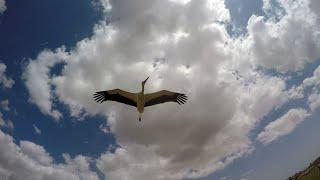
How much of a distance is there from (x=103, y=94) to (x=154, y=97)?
5.85 m

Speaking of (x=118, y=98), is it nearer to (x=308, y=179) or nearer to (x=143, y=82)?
(x=143, y=82)

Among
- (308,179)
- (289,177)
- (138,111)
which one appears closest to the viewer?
(138,111)

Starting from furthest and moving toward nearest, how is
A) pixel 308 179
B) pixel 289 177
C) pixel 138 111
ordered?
pixel 289 177, pixel 308 179, pixel 138 111

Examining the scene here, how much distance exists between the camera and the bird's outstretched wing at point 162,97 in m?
39.2

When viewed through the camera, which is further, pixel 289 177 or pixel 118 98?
pixel 289 177

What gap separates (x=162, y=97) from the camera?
4012 centimetres

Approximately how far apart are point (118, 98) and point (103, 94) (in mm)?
1783

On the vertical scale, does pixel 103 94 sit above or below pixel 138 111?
above

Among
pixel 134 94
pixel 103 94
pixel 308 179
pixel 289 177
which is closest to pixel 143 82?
pixel 134 94

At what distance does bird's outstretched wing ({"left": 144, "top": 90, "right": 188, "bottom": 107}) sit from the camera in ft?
129

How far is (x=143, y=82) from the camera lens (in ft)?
132

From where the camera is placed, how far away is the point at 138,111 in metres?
38.0

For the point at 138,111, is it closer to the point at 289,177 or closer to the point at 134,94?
the point at 134,94

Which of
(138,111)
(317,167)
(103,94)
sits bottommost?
(138,111)
